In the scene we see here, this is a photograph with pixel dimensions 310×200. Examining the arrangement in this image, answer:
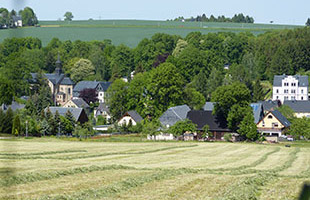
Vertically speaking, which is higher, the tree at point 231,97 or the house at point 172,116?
the tree at point 231,97

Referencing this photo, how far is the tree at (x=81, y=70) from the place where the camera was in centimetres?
16238

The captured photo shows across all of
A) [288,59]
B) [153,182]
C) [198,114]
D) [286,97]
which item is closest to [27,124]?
[198,114]

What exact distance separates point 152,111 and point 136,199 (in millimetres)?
86915

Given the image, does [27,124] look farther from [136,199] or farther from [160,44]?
[160,44]

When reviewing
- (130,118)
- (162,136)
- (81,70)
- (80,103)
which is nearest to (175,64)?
(80,103)

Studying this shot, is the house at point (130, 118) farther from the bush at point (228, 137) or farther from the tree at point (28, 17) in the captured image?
the tree at point (28, 17)

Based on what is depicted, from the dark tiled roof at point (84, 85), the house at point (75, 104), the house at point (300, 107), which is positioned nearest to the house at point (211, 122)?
the house at point (300, 107)

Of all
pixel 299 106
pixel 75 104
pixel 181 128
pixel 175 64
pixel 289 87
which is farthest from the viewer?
pixel 175 64

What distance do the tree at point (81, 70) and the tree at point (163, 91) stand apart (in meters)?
57.3

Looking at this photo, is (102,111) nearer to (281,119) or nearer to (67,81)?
(67,81)

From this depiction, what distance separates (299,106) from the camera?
120 m

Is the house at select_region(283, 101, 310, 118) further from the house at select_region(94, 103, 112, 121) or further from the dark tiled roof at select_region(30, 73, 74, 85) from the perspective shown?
the dark tiled roof at select_region(30, 73, 74, 85)

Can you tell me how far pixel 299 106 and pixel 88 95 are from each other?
48550 millimetres

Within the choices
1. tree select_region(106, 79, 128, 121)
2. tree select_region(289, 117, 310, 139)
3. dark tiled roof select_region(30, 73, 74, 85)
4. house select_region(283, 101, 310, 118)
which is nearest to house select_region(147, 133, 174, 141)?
tree select_region(289, 117, 310, 139)
